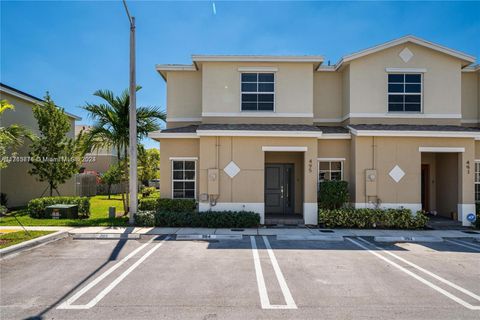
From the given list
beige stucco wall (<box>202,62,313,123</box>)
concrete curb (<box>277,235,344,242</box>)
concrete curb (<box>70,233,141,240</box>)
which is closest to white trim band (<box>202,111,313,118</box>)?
beige stucco wall (<box>202,62,313,123</box>)

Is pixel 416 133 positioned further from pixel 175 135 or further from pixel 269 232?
pixel 175 135

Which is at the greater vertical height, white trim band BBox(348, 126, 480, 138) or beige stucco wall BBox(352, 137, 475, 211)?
white trim band BBox(348, 126, 480, 138)

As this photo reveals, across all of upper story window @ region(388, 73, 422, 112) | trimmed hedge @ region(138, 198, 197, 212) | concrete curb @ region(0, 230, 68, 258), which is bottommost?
concrete curb @ region(0, 230, 68, 258)

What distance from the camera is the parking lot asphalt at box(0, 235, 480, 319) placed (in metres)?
4.91

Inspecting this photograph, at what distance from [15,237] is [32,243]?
97cm

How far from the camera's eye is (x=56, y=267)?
7047mm

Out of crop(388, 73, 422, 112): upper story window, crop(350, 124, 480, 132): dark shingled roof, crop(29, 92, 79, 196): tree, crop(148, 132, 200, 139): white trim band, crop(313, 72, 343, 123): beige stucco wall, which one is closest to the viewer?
crop(350, 124, 480, 132): dark shingled roof

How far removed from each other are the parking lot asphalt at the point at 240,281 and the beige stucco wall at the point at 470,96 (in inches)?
330

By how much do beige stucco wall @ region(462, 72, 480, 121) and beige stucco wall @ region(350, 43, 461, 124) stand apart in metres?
1.56

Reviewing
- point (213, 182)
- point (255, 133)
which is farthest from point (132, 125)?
point (255, 133)

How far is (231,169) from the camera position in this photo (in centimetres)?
1252

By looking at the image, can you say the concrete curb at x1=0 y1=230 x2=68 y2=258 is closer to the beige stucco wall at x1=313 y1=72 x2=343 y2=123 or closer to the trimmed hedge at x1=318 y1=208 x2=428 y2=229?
the trimmed hedge at x1=318 y1=208 x2=428 y2=229

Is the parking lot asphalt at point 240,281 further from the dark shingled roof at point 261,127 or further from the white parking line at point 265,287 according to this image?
the dark shingled roof at point 261,127

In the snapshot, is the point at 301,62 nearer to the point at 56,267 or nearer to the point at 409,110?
the point at 409,110
